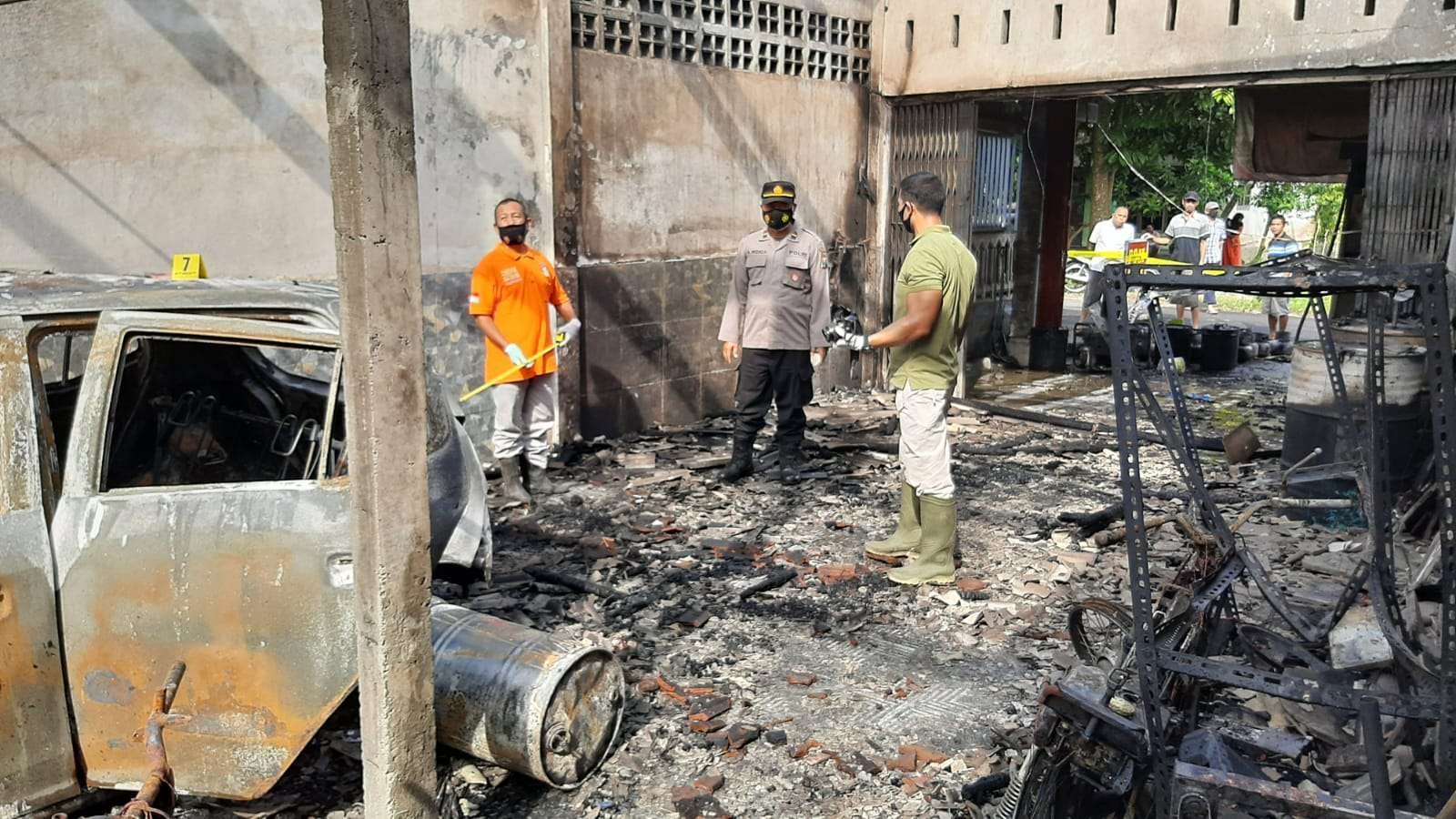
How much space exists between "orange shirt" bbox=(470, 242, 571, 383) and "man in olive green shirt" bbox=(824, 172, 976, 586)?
7.88 feet

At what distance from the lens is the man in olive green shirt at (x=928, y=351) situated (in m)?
5.70

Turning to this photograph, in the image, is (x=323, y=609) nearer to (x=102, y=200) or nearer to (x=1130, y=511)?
(x=1130, y=511)

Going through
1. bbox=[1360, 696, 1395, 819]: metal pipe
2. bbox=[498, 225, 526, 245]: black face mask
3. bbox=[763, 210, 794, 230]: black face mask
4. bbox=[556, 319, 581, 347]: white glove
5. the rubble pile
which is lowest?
the rubble pile

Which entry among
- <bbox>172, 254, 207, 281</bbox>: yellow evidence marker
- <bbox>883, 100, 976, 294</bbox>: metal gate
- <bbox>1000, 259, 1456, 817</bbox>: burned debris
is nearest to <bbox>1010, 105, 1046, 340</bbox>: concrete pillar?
<bbox>883, 100, 976, 294</bbox>: metal gate

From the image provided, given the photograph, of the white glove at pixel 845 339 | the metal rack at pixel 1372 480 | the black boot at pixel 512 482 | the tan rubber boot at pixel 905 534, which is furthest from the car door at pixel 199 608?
the black boot at pixel 512 482

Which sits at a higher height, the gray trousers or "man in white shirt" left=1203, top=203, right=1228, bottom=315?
"man in white shirt" left=1203, top=203, right=1228, bottom=315

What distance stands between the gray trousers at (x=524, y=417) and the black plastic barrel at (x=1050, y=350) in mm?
8158

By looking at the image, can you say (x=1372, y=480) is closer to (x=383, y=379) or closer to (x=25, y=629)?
(x=383, y=379)

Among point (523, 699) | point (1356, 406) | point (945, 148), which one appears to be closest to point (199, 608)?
point (523, 699)

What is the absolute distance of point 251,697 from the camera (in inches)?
133

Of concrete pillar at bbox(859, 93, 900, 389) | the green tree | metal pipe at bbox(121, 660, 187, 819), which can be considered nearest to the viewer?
metal pipe at bbox(121, 660, 187, 819)

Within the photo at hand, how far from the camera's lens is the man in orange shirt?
705 centimetres

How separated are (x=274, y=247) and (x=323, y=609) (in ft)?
15.0

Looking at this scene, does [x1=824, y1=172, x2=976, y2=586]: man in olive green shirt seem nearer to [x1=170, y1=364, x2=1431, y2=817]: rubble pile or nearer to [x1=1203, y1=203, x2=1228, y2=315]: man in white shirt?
[x1=170, y1=364, x2=1431, y2=817]: rubble pile
